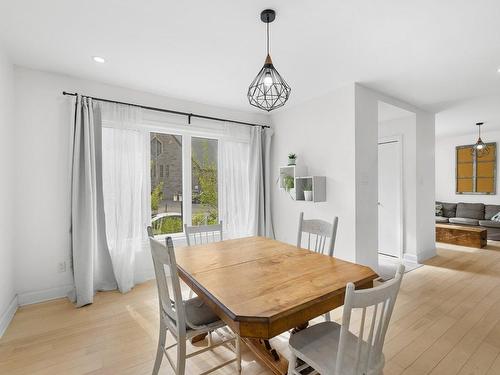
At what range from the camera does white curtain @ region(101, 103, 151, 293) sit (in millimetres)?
3084

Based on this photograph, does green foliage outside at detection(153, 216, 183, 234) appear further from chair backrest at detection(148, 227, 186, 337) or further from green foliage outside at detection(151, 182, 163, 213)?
chair backrest at detection(148, 227, 186, 337)

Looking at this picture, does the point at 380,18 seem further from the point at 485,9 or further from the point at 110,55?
the point at 110,55

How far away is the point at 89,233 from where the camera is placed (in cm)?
285

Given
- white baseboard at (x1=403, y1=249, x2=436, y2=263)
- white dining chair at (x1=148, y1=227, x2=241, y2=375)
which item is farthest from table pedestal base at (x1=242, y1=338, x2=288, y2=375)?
white baseboard at (x1=403, y1=249, x2=436, y2=263)

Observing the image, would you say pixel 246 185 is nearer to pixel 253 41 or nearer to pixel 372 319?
pixel 253 41

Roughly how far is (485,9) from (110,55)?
3055mm

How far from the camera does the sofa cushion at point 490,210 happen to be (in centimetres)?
578

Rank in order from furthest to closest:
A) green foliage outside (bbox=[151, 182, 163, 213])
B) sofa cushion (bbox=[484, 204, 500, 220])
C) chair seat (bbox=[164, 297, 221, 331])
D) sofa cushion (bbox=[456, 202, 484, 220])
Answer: sofa cushion (bbox=[456, 202, 484, 220]) < sofa cushion (bbox=[484, 204, 500, 220]) < green foliage outside (bbox=[151, 182, 163, 213]) < chair seat (bbox=[164, 297, 221, 331])

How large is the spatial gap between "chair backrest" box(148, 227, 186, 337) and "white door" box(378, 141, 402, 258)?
13.2 feet

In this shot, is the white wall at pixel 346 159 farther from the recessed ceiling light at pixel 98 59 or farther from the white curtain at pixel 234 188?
the recessed ceiling light at pixel 98 59

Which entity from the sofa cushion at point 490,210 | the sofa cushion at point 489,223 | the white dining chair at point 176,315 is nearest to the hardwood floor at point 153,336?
the white dining chair at point 176,315

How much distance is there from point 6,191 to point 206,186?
225 cm

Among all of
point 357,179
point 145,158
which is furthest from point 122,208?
point 357,179

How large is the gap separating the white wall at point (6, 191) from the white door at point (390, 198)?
5.07 metres
